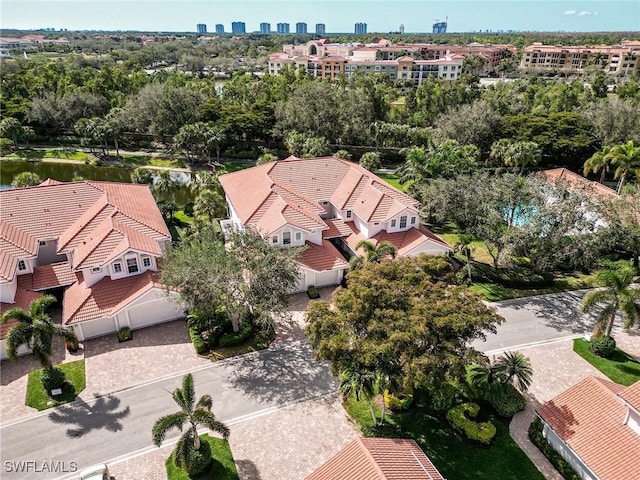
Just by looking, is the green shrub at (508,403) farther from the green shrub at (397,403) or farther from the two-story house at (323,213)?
the two-story house at (323,213)

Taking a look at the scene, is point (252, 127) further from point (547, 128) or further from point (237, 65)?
point (237, 65)

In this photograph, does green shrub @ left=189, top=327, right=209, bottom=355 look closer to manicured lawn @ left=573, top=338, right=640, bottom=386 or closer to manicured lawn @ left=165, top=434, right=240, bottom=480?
manicured lawn @ left=165, top=434, right=240, bottom=480

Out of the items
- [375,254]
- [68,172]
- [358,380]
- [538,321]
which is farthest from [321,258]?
[68,172]

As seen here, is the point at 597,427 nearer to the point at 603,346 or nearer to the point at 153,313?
the point at 603,346

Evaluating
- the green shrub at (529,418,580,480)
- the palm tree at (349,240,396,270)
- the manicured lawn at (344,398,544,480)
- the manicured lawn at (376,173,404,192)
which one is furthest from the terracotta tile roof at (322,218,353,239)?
the green shrub at (529,418,580,480)

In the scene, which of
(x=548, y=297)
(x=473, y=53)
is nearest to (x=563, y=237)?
(x=548, y=297)
